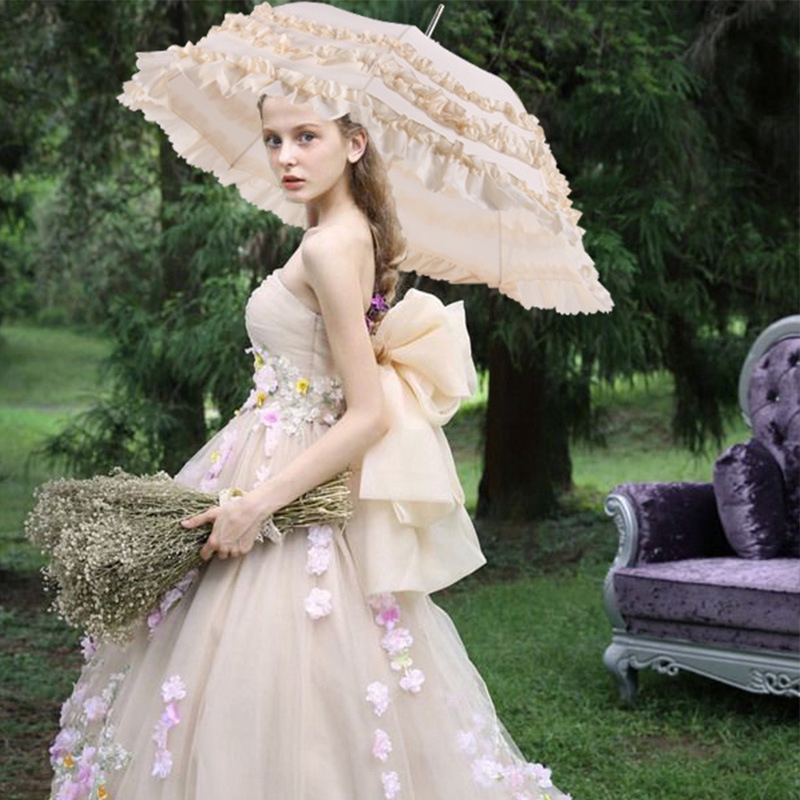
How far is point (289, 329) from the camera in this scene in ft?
8.24

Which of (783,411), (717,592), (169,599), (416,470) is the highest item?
(416,470)

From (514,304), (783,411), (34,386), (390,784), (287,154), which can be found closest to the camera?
(390,784)

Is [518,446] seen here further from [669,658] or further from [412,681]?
[412,681]

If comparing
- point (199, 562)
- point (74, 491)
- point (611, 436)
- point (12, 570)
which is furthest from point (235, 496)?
point (611, 436)

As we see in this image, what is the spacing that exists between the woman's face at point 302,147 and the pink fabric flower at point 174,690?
2.67 ft

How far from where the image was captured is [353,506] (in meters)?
2.54

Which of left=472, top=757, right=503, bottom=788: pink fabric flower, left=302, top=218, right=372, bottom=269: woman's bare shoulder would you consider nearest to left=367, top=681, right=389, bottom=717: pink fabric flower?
left=472, top=757, right=503, bottom=788: pink fabric flower

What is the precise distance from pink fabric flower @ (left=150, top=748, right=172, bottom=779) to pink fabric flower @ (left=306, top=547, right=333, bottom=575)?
1.20 ft

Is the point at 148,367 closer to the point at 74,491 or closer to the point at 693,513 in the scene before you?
the point at 693,513

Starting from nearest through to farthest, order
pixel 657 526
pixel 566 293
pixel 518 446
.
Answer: pixel 566 293
pixel 657 526
pixel 518 446

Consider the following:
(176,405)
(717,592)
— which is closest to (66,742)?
(717,592)

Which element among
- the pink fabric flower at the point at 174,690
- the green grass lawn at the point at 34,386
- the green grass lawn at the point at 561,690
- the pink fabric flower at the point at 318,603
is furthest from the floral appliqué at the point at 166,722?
the green grass lawn at the point at 34,386

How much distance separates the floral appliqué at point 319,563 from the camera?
2.41 meters

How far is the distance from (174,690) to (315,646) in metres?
0.24
